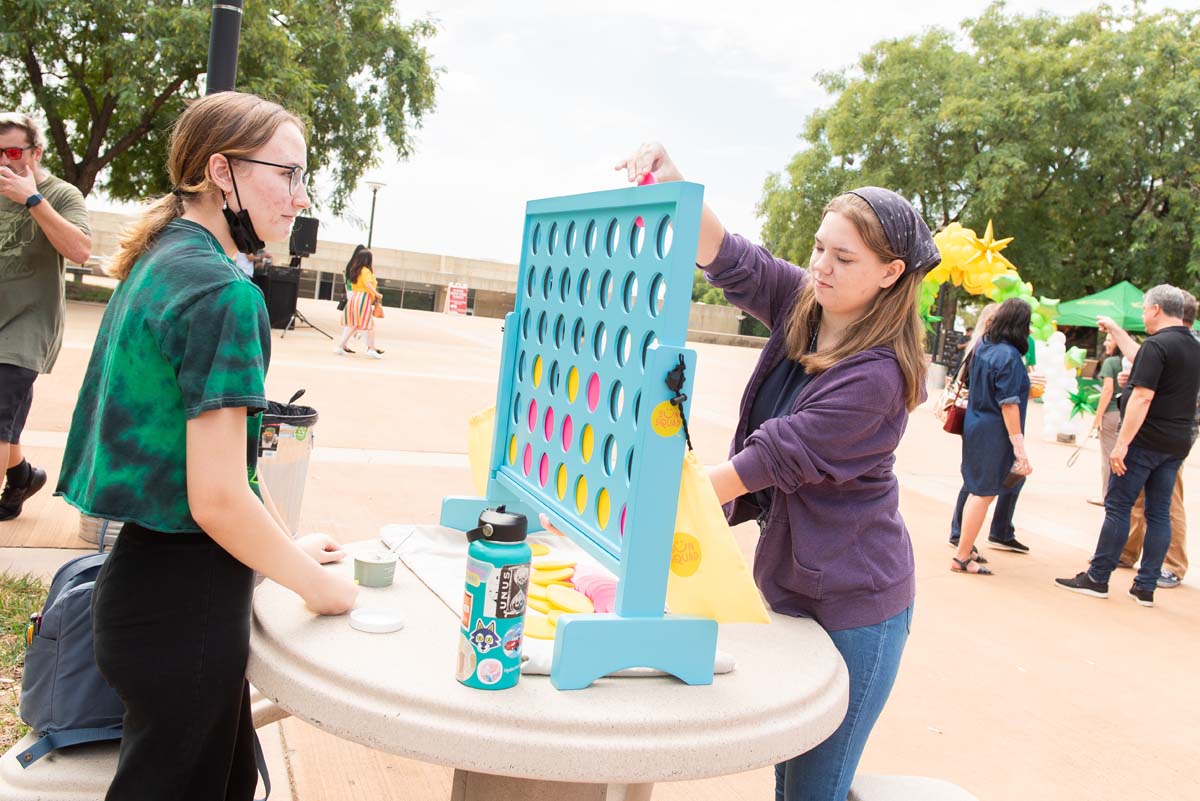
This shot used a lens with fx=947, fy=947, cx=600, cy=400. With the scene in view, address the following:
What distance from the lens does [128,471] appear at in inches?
61.9

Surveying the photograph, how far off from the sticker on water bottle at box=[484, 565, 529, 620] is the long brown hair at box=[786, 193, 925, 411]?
85 centimetres

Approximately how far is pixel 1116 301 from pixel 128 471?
24504 mm

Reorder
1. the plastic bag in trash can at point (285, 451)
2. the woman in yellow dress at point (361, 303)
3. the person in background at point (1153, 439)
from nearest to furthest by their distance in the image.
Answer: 1. the plastic bag in trash can at point (285, 451)
2. the person in background at point (1153, 439)
3. the woman in yellow dress at point (361, 303)

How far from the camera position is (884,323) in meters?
1.95

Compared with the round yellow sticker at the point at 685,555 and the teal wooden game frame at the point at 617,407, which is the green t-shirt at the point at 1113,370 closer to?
the teal wooden game frame at the point at 617,407

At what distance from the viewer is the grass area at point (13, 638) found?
3.02m

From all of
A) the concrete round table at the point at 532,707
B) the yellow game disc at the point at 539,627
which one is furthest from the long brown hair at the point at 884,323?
the yellow game disc at the point at 539,627

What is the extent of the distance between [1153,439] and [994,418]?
0.92m

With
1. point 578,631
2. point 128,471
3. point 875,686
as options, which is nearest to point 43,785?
point 128,471

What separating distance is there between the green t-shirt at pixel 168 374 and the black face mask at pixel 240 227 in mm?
122

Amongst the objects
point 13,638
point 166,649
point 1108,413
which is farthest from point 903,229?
point 1108,413

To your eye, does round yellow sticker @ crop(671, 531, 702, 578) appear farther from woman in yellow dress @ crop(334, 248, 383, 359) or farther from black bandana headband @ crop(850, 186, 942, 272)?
woman in yellow dress @ crop(334, 248, 383, 359)

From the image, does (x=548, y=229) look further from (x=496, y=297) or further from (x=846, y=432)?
(x=496, y=297)

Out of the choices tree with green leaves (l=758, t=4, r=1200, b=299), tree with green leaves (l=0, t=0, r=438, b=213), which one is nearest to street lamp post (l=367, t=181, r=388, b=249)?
tree with green leaves (l=0, t=0, r=438, b=213)
